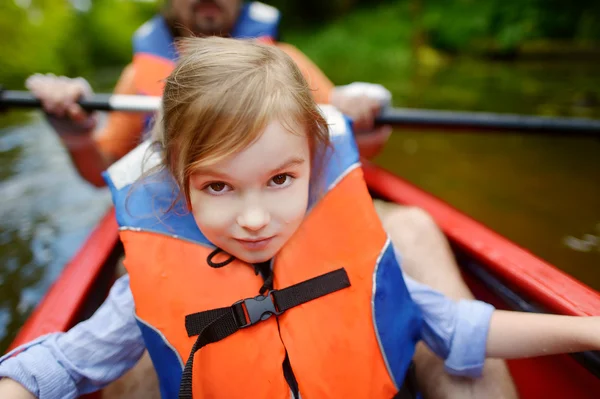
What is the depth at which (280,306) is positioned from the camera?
2.33 ft

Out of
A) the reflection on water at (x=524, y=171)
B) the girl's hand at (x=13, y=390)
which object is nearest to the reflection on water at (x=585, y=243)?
the reflection on water at (x=524, y=171)

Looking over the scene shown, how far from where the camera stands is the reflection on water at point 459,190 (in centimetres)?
171

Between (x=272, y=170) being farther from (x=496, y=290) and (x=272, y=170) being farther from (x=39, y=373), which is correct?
(x=496, y=290)

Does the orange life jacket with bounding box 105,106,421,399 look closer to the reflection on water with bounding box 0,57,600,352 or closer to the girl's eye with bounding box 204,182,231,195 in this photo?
the girl's eye with bounding box 204,182,231,195

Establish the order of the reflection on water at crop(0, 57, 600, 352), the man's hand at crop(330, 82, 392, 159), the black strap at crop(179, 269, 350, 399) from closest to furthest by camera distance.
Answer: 1. the black strap at crop(179, 269, 350, 399)
2. the man's hand at crop(330, 82, 392, 159)
3. the reflection on water at crop(0, 57, 600, 352)

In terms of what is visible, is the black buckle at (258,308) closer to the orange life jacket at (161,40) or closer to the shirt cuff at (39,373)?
the shirt cuff at (39,373)

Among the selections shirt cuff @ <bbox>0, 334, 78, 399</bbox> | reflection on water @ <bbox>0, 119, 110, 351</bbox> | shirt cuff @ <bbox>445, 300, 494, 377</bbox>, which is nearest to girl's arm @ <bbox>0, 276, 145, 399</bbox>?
shirt cuff @ <bbox>0, 334, 78, 399</bbox>

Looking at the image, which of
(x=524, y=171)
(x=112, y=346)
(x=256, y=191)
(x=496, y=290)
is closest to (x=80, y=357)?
(x=112, y=346)

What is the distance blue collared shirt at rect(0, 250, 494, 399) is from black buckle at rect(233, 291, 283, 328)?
192 millimetres

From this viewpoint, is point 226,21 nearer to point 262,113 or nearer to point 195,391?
point 262,113

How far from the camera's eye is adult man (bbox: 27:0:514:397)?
1.07m

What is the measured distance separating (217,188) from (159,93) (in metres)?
0.99

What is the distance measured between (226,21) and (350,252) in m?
1.20

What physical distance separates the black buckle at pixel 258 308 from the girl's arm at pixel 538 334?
344mm
